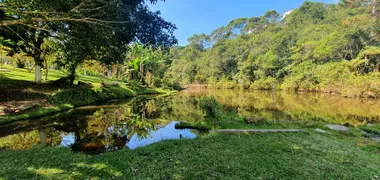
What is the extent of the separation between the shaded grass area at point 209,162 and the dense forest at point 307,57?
80.1 ft

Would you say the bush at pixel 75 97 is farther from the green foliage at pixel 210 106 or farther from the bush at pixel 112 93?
the green foliage at pixel 210 106

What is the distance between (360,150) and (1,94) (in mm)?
16565

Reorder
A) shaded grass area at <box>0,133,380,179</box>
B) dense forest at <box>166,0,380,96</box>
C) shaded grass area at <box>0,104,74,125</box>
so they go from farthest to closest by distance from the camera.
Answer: dense forest at <box>166,0,380,96</box>, shaded grass area at <box>0,104,74,125</box>, shaded grass area at <box>0,133,380,179</box>

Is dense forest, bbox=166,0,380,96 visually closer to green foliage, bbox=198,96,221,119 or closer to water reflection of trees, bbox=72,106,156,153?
green foliage, bbox=198,96,221,119

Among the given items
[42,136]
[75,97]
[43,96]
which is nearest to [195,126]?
[42,136]

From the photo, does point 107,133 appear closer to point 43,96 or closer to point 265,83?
point 43,96

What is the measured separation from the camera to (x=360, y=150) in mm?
5109

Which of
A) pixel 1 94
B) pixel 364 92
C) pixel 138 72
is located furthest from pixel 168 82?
pixel 364 92

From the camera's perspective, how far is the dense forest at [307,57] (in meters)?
26.1

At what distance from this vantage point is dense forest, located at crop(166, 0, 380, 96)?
26078 millimetres

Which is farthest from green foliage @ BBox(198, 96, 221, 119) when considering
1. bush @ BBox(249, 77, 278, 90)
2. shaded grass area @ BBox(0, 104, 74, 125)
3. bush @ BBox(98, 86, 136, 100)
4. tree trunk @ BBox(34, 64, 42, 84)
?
bush @ BBox(249, 77, 278, 90)

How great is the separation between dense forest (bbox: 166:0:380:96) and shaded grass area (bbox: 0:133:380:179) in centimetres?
2441

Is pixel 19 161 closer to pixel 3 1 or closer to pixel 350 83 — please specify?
pixel 3 1

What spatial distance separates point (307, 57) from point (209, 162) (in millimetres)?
38691
